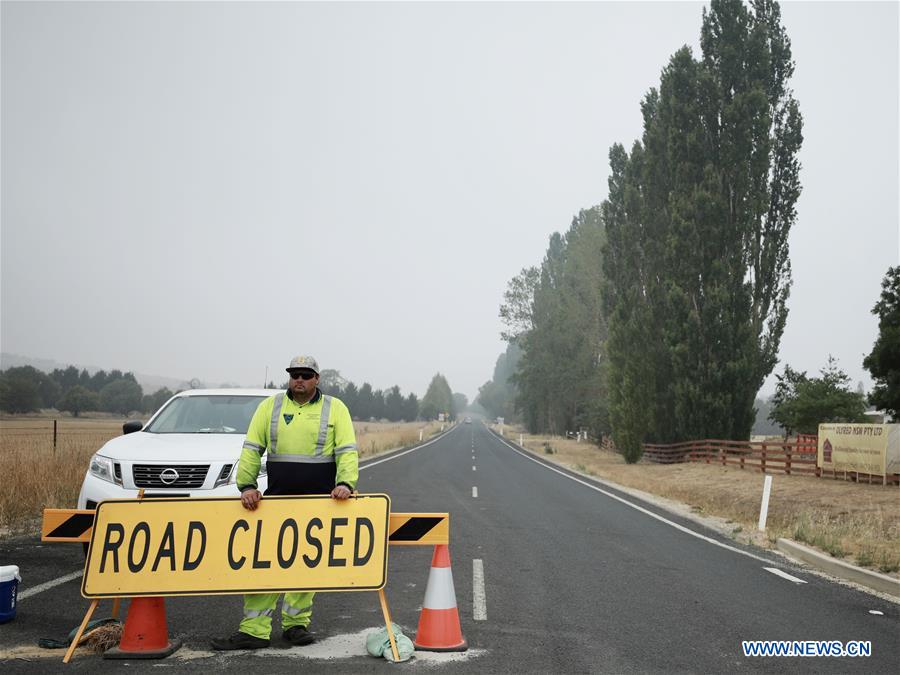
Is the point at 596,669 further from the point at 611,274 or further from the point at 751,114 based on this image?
the point at 611,274

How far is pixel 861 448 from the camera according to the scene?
19.9 meters

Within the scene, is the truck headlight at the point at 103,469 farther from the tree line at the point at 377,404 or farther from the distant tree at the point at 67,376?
the tree line at the point at 377,404

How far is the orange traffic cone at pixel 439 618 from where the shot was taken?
518 cm

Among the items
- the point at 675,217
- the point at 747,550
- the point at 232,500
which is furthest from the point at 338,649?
the point at 675,217

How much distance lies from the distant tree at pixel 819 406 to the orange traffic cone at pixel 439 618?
124ft

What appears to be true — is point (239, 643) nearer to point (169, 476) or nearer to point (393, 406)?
point (169, 476)

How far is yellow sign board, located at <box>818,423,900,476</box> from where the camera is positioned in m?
19.0

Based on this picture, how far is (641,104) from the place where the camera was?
118ft

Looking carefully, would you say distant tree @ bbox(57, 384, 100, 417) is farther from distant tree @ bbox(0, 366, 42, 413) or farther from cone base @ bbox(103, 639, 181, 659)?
cone base @ bbox(103, 639, 181, 659)

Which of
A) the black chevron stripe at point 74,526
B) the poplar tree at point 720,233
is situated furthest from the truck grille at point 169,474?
the poplar tree at point 720,233

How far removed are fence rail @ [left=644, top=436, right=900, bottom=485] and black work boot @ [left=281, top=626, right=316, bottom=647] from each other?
18.8m

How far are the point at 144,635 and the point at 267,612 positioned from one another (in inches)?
32.5

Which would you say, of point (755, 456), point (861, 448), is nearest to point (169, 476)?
point (861, 448)

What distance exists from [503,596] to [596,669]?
6.90ft
